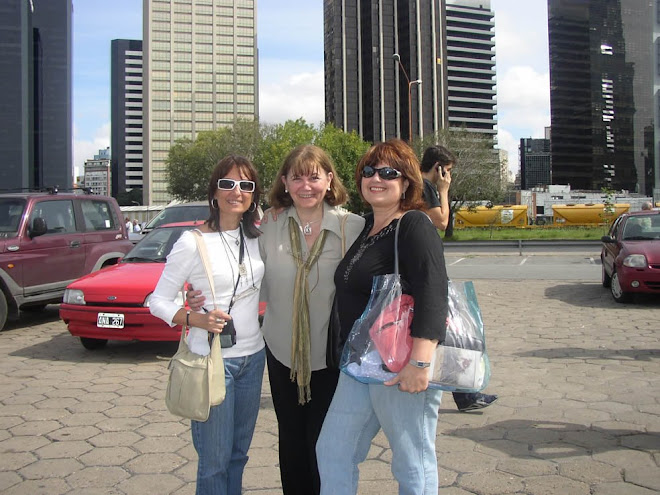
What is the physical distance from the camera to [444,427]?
4.25 m

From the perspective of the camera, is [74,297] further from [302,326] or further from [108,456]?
[302,326]

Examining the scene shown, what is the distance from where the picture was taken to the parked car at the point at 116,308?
6266 millimetres

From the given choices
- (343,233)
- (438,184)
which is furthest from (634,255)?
(343,233)

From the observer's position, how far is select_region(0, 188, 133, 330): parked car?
819 centimetres

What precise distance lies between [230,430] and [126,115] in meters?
187

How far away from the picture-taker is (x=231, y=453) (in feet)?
8.36

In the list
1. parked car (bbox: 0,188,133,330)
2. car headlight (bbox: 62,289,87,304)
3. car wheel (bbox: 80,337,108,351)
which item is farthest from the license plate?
parked car (bbox: 0,188,133,330)

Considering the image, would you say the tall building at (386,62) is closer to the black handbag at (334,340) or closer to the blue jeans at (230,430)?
the black handbag at (334,340)

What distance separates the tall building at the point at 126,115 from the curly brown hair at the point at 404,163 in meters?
171

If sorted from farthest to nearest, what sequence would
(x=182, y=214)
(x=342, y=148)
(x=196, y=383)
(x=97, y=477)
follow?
1. (x=342, y=148)
2. (x=182, y=214)
3. (x=97, y=477)
4. (x=196, y=383)

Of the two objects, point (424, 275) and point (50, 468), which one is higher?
point (424, 275)

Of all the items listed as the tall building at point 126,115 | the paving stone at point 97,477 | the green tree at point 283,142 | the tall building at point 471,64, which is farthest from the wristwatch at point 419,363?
the tall building at point 126,115

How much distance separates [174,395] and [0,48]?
350 ft

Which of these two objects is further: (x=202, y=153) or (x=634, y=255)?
(x=202, y=153)
